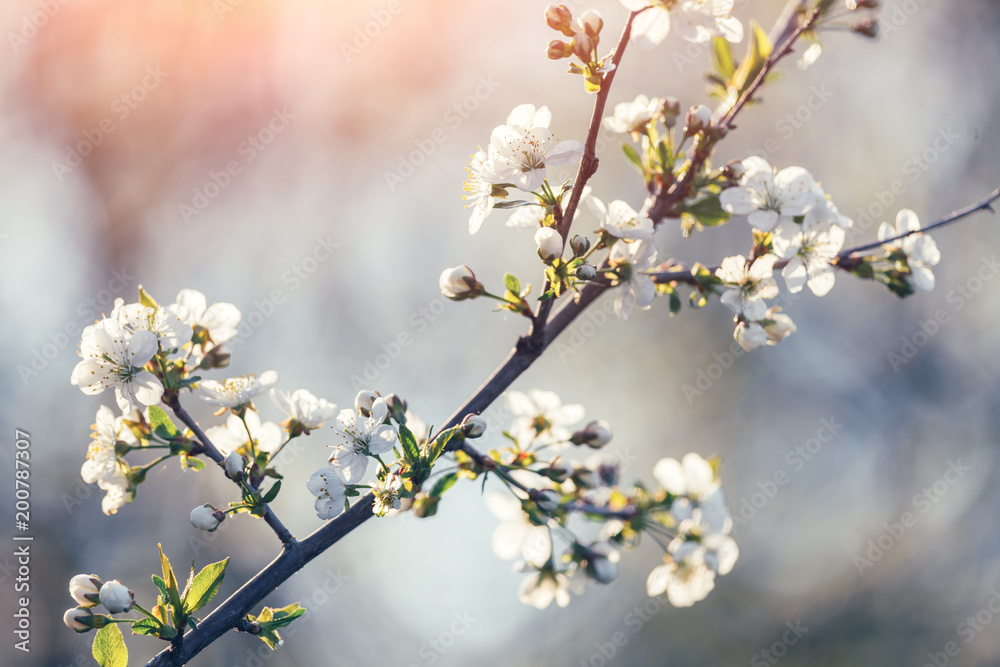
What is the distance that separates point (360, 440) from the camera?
112 centimetres

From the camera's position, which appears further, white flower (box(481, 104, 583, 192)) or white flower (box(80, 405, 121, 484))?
white flower (box(80, 405, 121, 484))

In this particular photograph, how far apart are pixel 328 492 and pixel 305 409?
259mm

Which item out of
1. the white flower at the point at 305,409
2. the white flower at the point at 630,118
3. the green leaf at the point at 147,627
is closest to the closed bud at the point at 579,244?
the white flower at the point at 630,118

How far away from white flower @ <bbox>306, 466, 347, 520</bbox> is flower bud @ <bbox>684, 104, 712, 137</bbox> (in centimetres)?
95

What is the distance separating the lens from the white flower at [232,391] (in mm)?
1208

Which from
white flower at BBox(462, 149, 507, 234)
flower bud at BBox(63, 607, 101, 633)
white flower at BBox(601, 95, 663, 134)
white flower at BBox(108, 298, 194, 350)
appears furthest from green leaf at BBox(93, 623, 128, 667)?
white flower at BBox(601, 95, 663, 134)

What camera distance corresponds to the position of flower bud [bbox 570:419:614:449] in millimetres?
1368

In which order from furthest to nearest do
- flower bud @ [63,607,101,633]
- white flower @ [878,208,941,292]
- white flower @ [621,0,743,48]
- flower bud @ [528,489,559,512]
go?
white flower @ [878,208,941,292], flower bud @ [528,489,559,512], flower bud @ [63,607,101,633], white flower @ [621,0,743,48]

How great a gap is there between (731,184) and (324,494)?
3.22 ft

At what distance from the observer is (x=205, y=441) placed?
1.18m

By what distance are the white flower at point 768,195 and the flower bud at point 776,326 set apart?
17 cm

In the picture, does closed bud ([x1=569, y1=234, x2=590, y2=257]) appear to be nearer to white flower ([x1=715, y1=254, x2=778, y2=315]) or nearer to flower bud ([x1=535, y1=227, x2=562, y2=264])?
flower bud ([x1=535, y1=227, x2=562, y2=264])

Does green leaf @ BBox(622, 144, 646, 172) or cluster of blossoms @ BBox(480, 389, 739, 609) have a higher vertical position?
green leaf @ BBox(622, 144, 646, 172)

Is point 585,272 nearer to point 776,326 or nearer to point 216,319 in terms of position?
point 776,326
